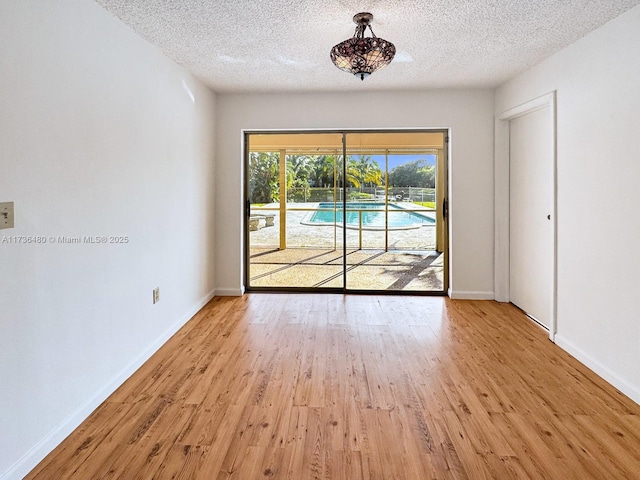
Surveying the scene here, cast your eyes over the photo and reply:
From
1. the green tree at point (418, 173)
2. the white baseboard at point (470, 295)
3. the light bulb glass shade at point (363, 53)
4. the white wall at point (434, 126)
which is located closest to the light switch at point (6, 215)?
the light bulb glass shade at point (363, 53)

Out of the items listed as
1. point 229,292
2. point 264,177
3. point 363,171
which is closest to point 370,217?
point 363,171

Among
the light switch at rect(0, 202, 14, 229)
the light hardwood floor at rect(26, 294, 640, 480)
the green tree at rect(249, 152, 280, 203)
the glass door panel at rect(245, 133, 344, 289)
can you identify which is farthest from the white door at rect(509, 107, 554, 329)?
the light switch at rect(0, 202, 14, 229)

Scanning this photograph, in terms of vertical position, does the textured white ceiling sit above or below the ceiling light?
above

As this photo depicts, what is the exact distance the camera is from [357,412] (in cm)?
229

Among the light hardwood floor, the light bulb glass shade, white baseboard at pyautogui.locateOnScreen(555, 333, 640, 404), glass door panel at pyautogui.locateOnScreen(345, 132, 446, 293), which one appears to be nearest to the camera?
the light hardwood floor

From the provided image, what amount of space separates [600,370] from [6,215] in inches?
140

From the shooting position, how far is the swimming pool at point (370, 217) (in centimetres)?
496

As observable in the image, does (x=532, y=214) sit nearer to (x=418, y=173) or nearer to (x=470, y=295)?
(x=470, y=295)

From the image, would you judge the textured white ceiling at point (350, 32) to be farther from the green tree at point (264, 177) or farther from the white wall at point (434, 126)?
the green tree at point (264, 177)

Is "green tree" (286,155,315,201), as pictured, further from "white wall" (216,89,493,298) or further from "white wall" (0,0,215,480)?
"white wall" (0,0,215,480)

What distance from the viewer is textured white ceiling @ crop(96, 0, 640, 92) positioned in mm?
2525

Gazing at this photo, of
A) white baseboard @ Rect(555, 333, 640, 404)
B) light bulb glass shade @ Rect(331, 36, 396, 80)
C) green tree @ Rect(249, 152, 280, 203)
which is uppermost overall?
light bulb glass shade @ Rect(331, 36, 396, 80)

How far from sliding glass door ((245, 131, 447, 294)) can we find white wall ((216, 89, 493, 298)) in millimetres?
202

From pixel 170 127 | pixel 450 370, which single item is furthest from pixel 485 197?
pixel 170 127
